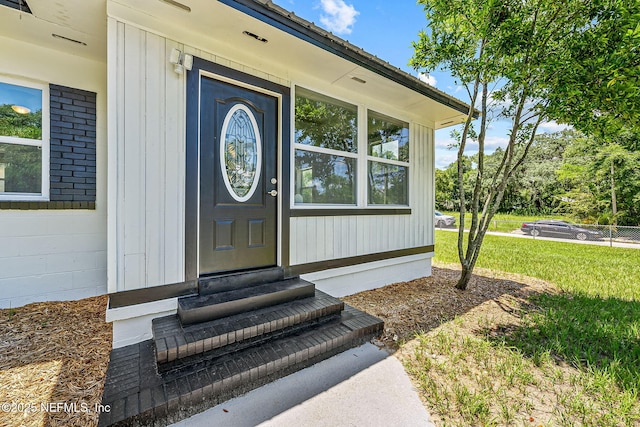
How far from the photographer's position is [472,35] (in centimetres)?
376

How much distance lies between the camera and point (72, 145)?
3.36 meters

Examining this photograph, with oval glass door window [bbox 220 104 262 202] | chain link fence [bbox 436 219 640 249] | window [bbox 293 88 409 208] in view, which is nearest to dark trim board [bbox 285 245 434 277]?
window [bbox 293 88 409 208]

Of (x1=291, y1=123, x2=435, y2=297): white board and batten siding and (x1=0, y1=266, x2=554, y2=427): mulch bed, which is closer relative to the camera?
(x1=0, y1=266, x2=554, y2=427): mulch bed

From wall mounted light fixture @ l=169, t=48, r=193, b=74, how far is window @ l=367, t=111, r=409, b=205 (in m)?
2.66

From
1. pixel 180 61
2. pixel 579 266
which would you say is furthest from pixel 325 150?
pixel 579 266

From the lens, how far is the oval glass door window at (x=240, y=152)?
9.68 ft

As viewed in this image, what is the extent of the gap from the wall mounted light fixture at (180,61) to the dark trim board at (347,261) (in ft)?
7.80

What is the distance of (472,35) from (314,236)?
3.52m

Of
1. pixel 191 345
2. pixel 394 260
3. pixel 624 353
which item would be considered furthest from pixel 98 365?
pixel 624 353

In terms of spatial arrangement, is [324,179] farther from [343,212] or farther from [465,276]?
[465,276]

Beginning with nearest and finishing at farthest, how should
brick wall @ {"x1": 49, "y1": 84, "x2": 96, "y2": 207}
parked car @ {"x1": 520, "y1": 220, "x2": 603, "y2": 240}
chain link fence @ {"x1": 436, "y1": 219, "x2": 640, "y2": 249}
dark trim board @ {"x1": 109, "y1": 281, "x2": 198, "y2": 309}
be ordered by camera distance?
dark trim board @ {"x1": 109, "y1": 281, "x2": 198, "y2": 309} → brick wall @ {"x1": 49, "y1": 84, "x2": 96, "y2": 207} → chain link fence @ {"x1": 436, "y1": 219, "x2": 640, "y2": 249} → parked car @ {"x1": 520, "y1": 220, "x2": 603, "y2": 240}

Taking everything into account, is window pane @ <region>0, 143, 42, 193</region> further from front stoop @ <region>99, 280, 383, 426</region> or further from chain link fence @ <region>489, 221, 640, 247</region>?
chain link fence @ <region>489, 221, 640, 247</region>

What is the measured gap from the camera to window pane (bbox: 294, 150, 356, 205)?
359 centimetres

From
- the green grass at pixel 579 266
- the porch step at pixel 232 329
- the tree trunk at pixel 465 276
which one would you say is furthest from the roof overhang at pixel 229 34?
the green grass at pixel 579 266
